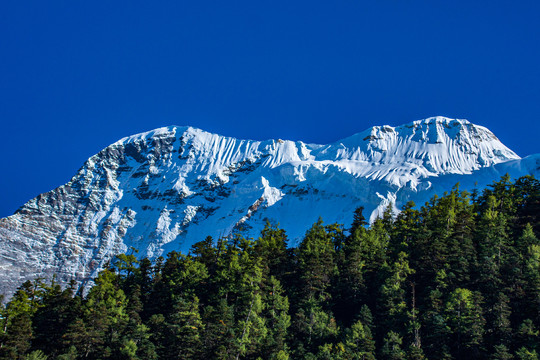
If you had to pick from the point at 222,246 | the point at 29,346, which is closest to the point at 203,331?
the point at 29,346

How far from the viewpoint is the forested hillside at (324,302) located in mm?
71125

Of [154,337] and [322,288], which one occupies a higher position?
[322,288]

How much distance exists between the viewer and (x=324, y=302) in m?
85.8

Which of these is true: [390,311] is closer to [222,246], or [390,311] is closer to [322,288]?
[322,288]

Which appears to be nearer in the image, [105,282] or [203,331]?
[203,331]

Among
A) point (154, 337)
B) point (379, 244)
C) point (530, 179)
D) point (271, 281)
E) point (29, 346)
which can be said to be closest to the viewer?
point (29, 346)

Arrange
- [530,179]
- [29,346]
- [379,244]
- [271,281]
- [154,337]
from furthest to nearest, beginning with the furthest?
[530,179], [379,244], [271,281], [154,337], [29,346]

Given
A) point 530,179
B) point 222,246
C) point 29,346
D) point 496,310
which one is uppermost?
point 530,179

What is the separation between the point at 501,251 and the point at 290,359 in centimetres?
3430

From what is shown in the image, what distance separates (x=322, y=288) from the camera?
86.5 metres

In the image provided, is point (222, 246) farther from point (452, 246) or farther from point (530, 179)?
point (530, 179)

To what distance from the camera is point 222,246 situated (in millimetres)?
99438

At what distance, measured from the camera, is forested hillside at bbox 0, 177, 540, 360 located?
71.1 meters

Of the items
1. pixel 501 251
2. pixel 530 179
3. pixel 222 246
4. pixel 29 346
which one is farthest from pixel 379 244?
pixel 29 346
